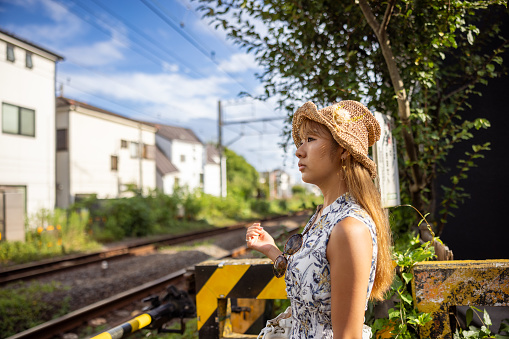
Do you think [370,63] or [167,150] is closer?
[370,63]

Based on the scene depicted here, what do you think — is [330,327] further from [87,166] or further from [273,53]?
[87,166]

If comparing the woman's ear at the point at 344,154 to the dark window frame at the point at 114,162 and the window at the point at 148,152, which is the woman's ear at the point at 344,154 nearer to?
the dark window frame at the point at 114,162

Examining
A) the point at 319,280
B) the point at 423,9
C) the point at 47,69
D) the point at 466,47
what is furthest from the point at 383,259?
the point at 47,69

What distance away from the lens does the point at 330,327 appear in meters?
1.50

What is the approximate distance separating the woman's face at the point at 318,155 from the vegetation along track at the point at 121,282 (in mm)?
2746

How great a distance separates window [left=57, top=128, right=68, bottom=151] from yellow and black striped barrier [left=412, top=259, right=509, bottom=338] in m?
24.5

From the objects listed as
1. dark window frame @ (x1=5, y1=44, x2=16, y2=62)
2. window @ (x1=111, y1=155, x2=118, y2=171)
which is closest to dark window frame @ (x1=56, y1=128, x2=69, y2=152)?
window @ (x1=111, y1=155, x2=118, y2=171)

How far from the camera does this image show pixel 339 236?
4.47 ft

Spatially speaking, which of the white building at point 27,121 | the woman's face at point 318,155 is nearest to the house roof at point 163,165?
the white building at point 27,121

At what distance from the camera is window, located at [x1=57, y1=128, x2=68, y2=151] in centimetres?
2333

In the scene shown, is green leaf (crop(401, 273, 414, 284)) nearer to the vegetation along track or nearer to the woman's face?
the woman's face

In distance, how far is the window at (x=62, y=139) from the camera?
23.3 m

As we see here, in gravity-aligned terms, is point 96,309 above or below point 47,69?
below

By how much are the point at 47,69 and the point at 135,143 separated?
439 inches
